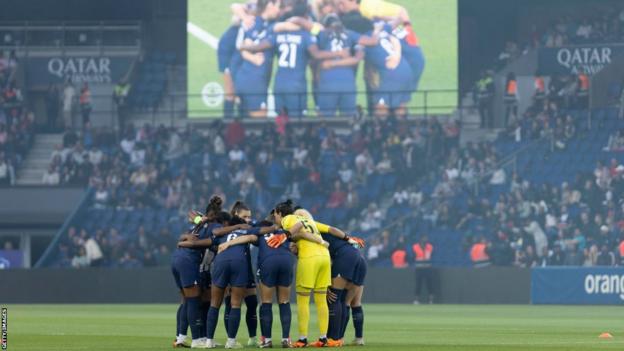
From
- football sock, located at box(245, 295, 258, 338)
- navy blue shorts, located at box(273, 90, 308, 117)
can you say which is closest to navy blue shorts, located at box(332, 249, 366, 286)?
football sock, located at box(245, 295, 258, 338)

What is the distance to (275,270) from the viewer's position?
70.8 feet

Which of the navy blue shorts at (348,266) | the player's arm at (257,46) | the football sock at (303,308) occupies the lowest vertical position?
the football sock at (303,308)

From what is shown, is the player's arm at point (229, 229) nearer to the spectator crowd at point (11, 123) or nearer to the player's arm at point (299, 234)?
the player's arm at point (299, 234)

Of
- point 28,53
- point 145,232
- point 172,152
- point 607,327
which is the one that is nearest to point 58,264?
point 145,232

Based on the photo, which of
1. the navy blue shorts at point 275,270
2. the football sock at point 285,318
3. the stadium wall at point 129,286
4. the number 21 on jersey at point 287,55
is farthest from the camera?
the number 21 on jersey at point 287,55

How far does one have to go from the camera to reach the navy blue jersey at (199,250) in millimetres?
22141

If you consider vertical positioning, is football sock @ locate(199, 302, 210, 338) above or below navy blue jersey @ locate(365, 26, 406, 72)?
below

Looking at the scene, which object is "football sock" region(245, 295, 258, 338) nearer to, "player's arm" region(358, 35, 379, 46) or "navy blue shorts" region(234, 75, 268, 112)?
"player's arm" region(358, 35, 379, 46)

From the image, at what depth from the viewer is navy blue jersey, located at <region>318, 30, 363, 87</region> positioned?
2127 inches

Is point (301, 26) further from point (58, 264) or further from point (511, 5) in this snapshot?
point (58, 264)

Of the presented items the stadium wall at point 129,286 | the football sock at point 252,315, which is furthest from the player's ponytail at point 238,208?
the stadium wall at point 129,286

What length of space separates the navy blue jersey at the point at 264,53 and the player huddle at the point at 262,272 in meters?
32.4

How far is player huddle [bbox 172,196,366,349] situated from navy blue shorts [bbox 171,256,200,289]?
14 mm

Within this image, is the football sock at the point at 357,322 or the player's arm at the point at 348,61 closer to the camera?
the football sock at the point at 357,322
